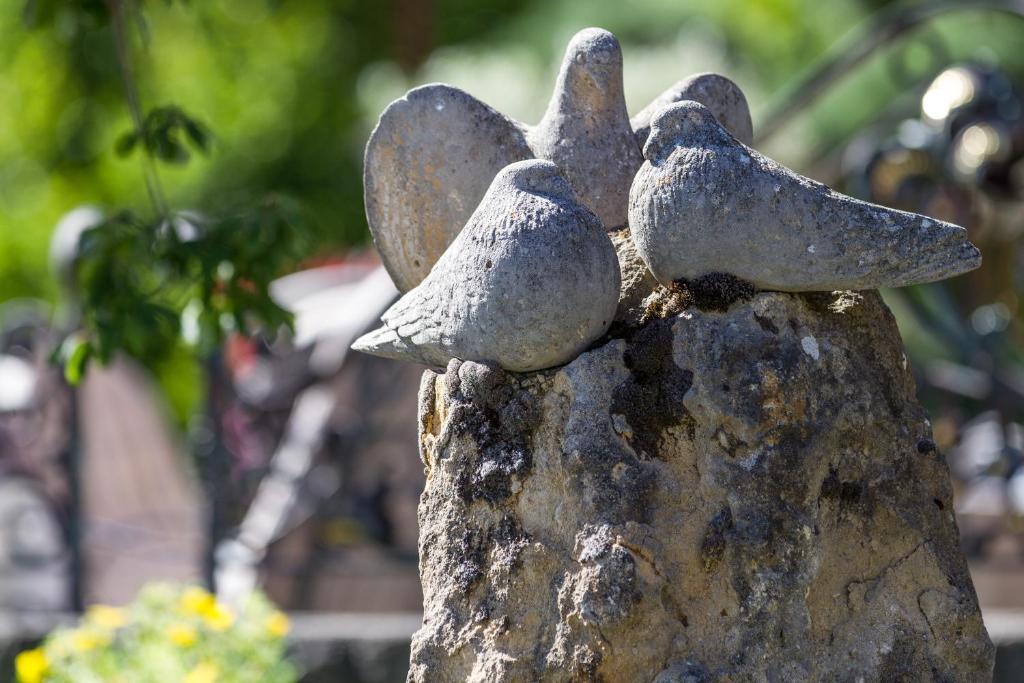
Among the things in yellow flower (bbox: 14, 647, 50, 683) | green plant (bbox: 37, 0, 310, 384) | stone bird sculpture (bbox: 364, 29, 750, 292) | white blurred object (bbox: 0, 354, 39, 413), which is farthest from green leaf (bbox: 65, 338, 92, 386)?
white blurred object (bbox: 0, 354, 39, 413)

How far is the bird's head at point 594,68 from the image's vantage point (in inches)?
104

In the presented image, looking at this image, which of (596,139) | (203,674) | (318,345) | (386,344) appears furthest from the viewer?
(318,345)

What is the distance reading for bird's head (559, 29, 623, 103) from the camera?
2635 millimetres

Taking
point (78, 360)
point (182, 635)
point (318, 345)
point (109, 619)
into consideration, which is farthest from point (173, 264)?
point (318, 345)

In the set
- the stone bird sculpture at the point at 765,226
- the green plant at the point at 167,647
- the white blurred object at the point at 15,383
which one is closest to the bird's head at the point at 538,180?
the stone bird sculpture at the point at 765,226

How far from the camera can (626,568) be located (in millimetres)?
2248

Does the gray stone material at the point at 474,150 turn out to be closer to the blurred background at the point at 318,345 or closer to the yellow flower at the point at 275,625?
the blurred background at the point at 318,345

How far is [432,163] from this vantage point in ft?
8.86

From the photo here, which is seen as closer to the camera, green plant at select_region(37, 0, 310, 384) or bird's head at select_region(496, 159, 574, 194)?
bird's head at select_region(496, 159, 574, 194)

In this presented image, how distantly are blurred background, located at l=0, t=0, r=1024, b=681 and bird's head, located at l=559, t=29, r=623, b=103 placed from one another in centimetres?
133

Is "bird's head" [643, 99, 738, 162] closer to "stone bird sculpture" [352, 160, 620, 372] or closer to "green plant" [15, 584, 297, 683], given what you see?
"stone bird sculpture" [352, 160, 620, 372]

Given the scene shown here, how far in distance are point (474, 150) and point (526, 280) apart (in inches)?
20.0

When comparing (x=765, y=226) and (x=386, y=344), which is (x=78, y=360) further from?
(x=765, y=226)

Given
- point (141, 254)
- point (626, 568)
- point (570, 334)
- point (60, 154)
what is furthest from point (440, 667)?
point (60, 154)
